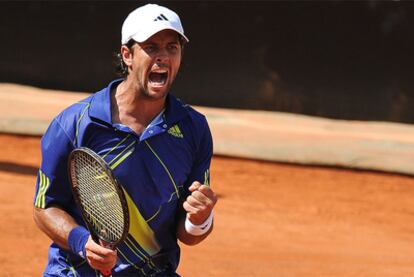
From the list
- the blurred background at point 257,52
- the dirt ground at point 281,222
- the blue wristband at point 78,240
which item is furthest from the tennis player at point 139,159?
the blurred background at point 257,52

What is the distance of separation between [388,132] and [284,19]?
2424 millimetres

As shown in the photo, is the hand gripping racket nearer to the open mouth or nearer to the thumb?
the thumb

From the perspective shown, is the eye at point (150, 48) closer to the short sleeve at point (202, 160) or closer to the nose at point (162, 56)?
the nose at point (162, 56)

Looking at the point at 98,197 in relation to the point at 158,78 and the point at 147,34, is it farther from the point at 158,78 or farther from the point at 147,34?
the point at 147,34

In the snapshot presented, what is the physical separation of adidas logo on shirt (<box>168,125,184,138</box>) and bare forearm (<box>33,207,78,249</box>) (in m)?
0.55

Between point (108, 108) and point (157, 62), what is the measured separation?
0.31 m

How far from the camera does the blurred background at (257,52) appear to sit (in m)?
14.8

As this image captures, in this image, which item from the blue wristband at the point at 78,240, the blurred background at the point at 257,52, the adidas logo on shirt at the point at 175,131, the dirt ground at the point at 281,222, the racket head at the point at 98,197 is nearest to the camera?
the racket head at the point at 98,197

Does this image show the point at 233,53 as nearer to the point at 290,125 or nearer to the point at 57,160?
the point at 290,125

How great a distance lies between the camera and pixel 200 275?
7457 millimetres

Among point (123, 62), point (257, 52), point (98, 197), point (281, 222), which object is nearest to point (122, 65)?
point (123, 62)

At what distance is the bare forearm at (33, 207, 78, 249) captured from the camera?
3910mm

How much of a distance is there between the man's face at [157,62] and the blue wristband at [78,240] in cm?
61

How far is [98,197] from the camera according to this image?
378 cm
